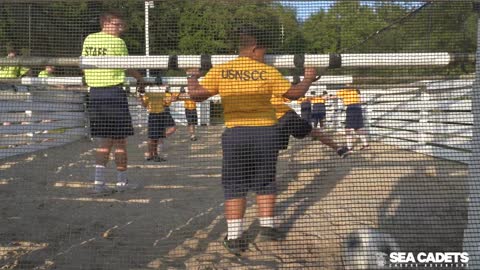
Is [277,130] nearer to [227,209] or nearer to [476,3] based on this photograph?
[227,209]

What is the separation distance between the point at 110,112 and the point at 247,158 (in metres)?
1.71

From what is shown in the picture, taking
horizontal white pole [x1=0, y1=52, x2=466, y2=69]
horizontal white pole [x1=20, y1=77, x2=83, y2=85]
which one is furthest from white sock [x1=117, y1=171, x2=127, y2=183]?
horizontal white pole [x1=0, y1=52, x2=466, y2=69]

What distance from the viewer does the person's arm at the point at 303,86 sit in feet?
10.3

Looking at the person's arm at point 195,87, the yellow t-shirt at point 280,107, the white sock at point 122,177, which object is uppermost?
the person's arm at point 195,87

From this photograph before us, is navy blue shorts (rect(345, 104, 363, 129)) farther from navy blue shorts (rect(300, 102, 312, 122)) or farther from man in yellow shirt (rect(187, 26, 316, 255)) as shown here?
man in yellow shirt (rect(187, 26, 316, 255))

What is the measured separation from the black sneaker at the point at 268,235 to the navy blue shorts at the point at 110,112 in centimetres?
168

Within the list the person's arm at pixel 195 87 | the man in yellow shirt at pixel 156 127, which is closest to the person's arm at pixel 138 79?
the person's arm at pixel 195 87

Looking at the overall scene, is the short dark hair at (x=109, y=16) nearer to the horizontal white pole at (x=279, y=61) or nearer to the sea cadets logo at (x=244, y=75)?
the horizontal white pole at (x=279, y=61)

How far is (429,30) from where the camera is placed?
3270mm

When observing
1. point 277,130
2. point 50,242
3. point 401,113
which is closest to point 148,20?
point 277,130

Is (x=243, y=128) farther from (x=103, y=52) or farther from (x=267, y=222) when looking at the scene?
(x=103, y=52)

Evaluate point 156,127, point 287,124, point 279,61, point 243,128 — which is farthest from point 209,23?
point 156,127

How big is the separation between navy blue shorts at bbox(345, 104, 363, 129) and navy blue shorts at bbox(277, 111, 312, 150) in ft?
15.6

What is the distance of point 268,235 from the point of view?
350 cm
